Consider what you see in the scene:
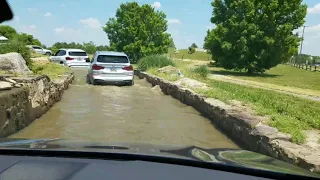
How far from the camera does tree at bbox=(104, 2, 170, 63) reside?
41.1m

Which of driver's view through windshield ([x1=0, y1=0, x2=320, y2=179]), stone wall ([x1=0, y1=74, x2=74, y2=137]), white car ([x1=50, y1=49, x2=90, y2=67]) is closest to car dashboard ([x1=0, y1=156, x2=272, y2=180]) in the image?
driver's view through windshield ([x1=0, y1=0, x2=320, y2=179])

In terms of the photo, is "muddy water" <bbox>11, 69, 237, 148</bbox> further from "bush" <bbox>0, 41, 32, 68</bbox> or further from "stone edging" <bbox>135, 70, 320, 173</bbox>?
"bush" <bbox>0, 41, 32, 68</bbox>

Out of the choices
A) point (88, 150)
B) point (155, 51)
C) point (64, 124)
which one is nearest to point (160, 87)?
point (64, 124)

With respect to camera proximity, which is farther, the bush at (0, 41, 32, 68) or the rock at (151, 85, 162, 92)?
the rock at (151, 85, 162, 92)

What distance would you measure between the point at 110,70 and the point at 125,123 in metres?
8.80

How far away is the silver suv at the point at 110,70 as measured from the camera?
703 inches

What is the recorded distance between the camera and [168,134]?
8.29 m

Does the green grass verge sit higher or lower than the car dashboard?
lower

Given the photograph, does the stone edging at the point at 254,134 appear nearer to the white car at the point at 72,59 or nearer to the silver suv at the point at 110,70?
the silver suv at the point at 110,70

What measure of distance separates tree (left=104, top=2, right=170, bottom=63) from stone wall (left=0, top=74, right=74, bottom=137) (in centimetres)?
2990

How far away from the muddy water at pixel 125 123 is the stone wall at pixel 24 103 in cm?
17

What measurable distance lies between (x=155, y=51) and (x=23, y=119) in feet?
107

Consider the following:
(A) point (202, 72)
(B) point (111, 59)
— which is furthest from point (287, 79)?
(B) point (111, 59)

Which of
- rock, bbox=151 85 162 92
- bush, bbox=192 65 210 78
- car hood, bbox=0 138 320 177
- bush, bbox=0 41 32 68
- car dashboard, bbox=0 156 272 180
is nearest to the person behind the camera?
car dashboard, bbox=0 156 272 180
